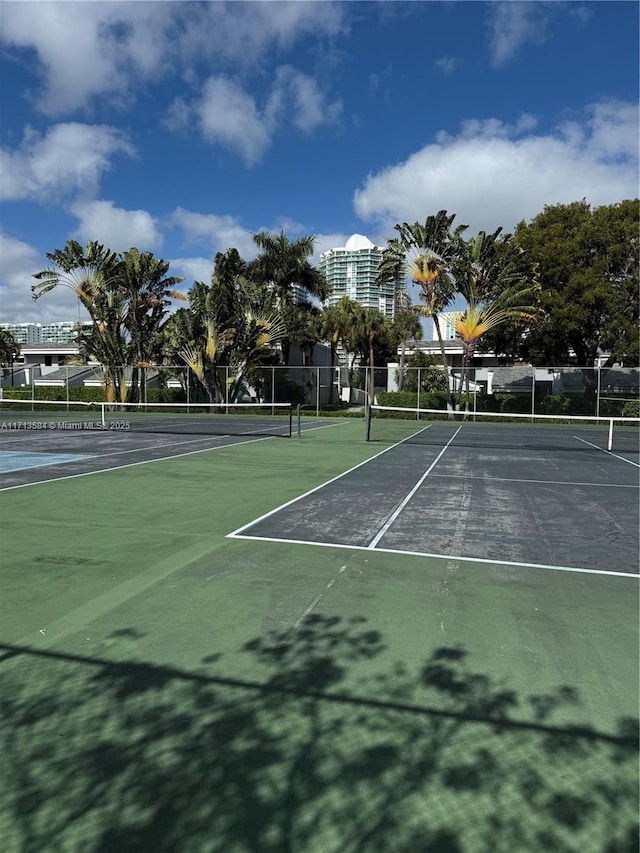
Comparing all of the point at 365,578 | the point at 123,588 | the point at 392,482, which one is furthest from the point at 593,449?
the point at 123,588

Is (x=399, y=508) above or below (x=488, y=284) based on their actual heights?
below

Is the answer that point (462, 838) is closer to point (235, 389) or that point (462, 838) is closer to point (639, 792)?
point (639, 792)

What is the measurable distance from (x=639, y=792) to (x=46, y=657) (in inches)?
150

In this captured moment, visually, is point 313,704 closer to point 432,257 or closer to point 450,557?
point 450,557

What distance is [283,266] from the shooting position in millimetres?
44594

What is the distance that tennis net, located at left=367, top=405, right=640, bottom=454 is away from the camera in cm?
2139

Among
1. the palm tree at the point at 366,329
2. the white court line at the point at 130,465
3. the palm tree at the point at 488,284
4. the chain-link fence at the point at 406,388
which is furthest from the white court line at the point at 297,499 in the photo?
the palm tree at the point at 366,329

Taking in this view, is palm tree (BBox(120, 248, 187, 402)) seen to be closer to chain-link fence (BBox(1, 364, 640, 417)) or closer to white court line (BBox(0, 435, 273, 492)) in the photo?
chain-link fence (BBox(1, 364, 640, 417))

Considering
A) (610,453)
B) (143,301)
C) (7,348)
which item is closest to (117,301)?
(143,301)

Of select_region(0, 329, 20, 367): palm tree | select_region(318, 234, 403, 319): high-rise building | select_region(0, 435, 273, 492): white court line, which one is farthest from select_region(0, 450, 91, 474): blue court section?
select_region(318, 234, 403, 319): high-rise building

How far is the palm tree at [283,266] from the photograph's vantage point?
44188 millimetres

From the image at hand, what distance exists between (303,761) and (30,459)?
1407cm

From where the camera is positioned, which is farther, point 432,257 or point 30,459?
point 432,257

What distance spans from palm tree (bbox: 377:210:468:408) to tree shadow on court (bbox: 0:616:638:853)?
111 feet
